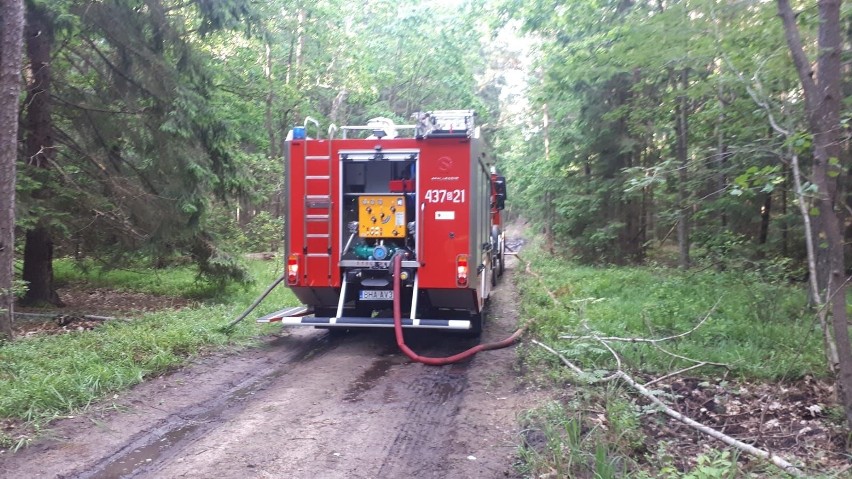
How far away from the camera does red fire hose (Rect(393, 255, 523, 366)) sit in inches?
326

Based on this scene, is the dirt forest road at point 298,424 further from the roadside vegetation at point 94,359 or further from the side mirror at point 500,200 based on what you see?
the side mirror at point 500,200

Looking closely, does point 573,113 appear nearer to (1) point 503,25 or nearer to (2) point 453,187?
(1) point 503,25

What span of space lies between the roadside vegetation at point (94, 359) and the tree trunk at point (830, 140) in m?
6.67

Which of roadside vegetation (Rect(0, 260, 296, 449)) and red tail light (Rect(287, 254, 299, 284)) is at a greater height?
red tail light (Rect(287, 254, 299, 284))

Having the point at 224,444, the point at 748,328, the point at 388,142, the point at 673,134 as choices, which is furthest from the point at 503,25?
the point at 224,444

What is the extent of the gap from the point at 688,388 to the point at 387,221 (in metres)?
4.82

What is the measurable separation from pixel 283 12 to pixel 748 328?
74.4 ft

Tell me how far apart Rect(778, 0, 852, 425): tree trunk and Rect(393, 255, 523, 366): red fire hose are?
14.4 feet

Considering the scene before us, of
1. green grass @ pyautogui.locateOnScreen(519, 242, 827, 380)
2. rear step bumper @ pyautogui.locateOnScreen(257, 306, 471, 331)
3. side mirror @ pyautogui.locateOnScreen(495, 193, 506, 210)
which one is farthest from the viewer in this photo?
side mirror @ pyautogui.locateOnScreen(495, 193, 506, 210)

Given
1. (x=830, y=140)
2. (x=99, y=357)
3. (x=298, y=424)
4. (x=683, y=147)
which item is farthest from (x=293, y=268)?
(x=683, y=147)

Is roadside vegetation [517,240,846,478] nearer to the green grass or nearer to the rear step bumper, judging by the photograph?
the green grass

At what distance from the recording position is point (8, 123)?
8.42 metres

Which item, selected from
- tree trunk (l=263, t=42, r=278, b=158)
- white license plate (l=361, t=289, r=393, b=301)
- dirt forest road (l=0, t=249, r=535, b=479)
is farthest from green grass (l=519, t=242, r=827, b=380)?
tree trunk (l=263, t=42, r=278, b=158)

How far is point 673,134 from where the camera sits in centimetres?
1833
